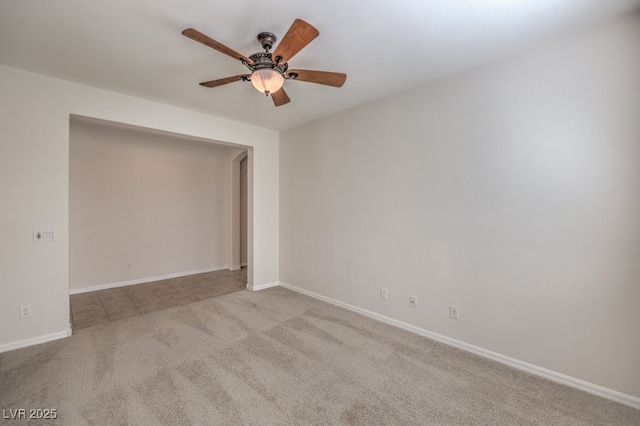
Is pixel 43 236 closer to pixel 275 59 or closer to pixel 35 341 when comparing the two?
pixel 35 341

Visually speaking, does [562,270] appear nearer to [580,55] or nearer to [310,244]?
[580,55]

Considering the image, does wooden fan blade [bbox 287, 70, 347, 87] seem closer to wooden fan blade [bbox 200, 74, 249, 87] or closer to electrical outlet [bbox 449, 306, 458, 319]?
wooden fan blade [bbox 200, 74, 249, 87]

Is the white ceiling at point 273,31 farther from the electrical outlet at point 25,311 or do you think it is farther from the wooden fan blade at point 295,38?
the electrical outlet at point 25,311

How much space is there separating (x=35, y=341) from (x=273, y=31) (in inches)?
144

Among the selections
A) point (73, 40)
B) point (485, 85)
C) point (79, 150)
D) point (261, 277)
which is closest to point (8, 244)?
point (73, 40)

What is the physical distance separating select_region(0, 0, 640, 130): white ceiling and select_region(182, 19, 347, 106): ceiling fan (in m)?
0.25

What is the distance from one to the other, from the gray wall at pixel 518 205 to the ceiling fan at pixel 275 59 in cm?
136

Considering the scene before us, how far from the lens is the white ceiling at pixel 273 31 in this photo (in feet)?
6.02

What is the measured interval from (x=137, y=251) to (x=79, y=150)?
1853mm

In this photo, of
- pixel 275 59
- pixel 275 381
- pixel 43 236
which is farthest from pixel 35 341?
pixel 275 59

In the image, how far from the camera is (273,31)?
2.08m

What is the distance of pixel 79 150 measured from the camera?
439 cm

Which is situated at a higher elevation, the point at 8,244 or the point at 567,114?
the point at 567,114

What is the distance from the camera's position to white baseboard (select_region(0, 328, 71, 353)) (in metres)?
2.63
